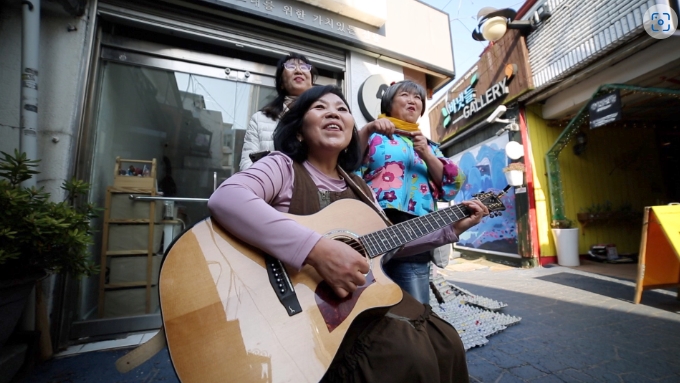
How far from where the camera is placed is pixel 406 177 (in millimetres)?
1782

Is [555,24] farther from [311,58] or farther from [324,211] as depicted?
[324,211]

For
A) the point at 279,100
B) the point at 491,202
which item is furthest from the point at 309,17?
the point at 491,202

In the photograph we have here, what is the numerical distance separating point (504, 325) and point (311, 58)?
389cm

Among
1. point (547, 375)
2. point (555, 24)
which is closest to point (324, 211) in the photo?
point (547, 375)

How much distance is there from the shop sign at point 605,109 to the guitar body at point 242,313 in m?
5.93

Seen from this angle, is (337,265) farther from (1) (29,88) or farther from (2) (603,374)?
(1) (29,88)

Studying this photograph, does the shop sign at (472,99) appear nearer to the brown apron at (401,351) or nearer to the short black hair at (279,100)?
the short black hair at (279,100)

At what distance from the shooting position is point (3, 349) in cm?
193

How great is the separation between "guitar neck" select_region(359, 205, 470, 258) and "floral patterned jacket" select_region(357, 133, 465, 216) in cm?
20

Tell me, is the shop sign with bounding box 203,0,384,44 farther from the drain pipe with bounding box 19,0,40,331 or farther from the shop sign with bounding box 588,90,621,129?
the shop sign with bounding box 588,90,621,129

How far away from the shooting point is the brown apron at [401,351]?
91 cm

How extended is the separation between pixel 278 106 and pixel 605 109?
19.2 ft

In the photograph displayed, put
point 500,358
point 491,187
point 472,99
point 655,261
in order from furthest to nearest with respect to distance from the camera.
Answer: point 472,99 → point 491,187 → point 655,261 → point 500,358

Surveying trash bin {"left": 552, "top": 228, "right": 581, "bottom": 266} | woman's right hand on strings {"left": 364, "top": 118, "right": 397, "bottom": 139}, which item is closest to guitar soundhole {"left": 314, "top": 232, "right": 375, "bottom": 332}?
woman's right hand on strings {"left": 364, "top": 118, "right": 397, "bottom": 139}
